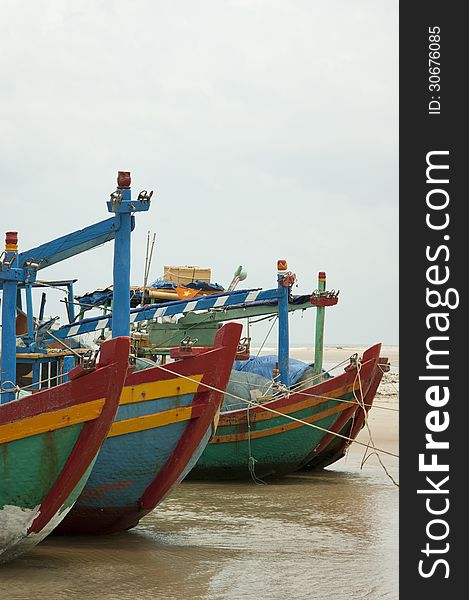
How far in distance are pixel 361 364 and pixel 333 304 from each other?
1.89m

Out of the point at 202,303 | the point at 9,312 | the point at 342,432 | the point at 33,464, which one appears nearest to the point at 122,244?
the point at 9,312

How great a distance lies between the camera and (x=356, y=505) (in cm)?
1245

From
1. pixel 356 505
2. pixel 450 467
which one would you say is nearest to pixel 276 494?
pixel 356 505

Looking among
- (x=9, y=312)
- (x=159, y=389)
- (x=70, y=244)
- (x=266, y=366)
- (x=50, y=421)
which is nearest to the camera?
(x=50, y=421)

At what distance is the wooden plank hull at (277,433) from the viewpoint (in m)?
14.1

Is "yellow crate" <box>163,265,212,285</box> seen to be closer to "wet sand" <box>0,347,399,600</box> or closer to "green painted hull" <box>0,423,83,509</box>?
"wet sand" <box>0,347,399,600</box>

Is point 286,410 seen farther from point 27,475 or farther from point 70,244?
point 27,475

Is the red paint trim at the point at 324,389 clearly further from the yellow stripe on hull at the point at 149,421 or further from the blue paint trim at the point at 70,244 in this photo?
the yellow stripe on hull at the point at 149,421

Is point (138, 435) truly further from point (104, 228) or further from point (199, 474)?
point (199, 474)

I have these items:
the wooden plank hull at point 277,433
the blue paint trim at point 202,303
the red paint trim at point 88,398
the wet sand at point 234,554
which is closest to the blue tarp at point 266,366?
the blue paint trim at point 202,303

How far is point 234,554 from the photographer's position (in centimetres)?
921

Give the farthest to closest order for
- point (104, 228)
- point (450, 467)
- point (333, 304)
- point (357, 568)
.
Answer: point (333, 304)
point (104, 228)
point (357, 568)
point (450, 467)

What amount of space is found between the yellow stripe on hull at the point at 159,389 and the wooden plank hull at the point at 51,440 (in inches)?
37.2

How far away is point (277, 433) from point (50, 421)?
6.86 m
